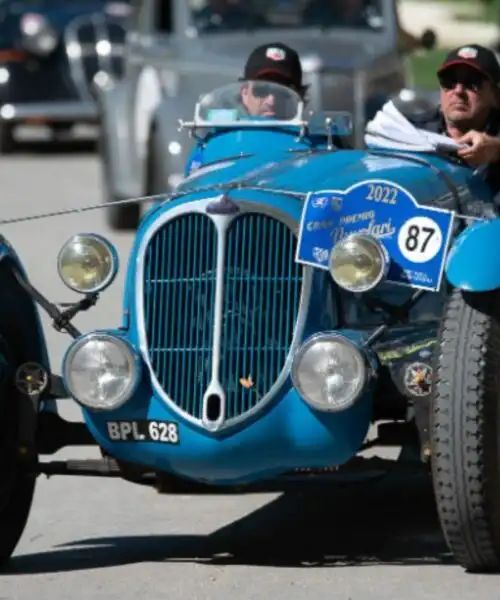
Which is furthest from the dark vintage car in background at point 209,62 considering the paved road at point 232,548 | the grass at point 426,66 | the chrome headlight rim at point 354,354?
the grass at point 426,66

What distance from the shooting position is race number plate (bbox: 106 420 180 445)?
6395mm

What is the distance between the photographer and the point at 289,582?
6.43 meters

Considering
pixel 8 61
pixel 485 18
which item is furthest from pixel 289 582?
pixel 485 18

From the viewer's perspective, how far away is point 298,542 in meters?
7.03

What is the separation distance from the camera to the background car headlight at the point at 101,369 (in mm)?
6430

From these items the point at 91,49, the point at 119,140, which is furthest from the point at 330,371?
the point at 91,49

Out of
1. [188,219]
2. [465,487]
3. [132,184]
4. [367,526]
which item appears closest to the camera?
[465,487]

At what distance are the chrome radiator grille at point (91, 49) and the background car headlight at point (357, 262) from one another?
1487cm

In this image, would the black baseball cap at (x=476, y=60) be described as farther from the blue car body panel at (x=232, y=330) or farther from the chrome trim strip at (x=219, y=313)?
the chrome trim strip at (x=219, y=313)

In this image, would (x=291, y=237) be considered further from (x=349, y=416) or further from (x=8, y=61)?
(x=8, y=61)

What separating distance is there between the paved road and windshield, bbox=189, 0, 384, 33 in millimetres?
6897

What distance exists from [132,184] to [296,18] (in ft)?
5.68

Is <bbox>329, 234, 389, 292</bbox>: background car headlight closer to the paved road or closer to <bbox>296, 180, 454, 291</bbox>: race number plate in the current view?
<bbox>296, 180, 454, 291</bbox>: race number plate

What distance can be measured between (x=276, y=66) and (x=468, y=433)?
2.95 m
